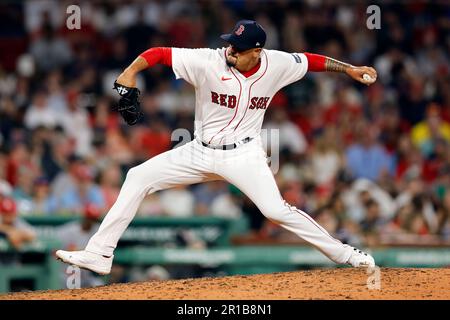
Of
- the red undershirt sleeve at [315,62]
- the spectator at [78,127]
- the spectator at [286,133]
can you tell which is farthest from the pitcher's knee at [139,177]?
the spectator at [286,133]

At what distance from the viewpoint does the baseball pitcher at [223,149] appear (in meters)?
7.31

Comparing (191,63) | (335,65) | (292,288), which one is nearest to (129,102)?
(191,63)

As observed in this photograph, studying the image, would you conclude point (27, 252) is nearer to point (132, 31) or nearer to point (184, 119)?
point (184, 119)

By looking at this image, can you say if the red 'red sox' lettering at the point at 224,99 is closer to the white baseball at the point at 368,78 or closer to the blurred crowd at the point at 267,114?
the white baseball at the point at 368,78

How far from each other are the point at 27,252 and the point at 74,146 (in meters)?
2.59

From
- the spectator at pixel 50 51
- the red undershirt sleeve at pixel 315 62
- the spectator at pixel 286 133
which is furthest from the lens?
the spectator at pixel 50 51

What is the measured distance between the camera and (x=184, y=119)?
13.5 m

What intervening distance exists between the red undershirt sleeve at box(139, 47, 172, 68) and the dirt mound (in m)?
1.52

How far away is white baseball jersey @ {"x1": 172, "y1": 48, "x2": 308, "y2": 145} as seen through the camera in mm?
7336

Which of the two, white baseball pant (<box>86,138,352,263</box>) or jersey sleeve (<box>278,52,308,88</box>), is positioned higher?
Result: jersey sleeve (<box>278,52,308,88</box>)

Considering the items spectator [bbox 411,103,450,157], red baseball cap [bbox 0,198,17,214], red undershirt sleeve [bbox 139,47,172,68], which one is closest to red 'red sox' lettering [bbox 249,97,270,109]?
red undershirt sleeve [bbox 139,47,172,68]

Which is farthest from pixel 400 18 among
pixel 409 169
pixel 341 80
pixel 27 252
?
pixel 27 252

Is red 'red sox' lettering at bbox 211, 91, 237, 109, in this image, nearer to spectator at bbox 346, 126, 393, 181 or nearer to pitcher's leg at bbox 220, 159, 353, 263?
pitcher's leg at bbox 220, 159, 353, 263
